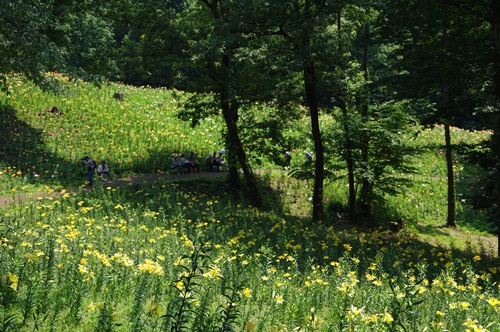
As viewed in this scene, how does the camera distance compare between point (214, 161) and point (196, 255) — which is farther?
point (214, 161)

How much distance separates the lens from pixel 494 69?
11055 mm

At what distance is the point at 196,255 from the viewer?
318 centimetres

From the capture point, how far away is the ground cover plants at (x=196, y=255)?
3.79 metres

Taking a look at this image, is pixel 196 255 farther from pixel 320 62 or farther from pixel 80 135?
pixel 80 135

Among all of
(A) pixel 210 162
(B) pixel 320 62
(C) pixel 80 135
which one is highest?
(B) pixel 320 62

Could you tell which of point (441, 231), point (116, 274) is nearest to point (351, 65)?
point (441, 231)

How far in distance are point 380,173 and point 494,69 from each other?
282 inches

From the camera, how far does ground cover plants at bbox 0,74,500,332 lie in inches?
149

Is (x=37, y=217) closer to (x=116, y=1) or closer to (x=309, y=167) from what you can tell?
(x=309, y=167)

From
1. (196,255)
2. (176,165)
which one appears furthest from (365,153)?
(196,255)

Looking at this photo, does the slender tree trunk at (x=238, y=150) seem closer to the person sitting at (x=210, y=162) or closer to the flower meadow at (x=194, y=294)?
the person sitting at (x=210, y=162)

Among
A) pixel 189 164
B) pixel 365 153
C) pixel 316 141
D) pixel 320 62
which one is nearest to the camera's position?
pixel 320 62

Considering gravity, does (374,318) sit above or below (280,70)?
below

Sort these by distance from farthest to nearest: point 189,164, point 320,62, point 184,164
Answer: point 189,164 → point 184,164 → point 320,62
